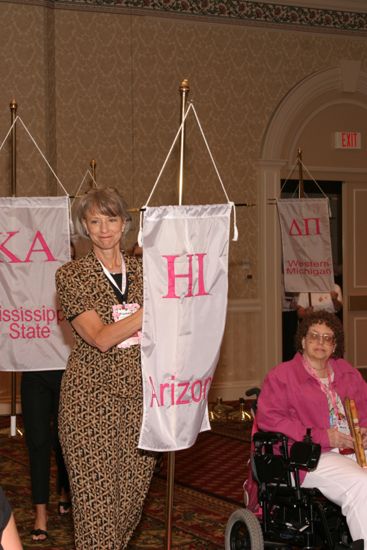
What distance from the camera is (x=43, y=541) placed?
16.0 ft

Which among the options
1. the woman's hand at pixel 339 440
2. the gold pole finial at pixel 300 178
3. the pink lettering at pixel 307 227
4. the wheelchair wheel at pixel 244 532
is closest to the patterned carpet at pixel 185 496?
the wheelchair wheel at pixel 244 532

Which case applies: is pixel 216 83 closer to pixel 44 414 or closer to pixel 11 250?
pixel 11 250

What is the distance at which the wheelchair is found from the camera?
4.16 metres

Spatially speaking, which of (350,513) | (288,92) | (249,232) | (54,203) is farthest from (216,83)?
(350,513)

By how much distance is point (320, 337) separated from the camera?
4.59 m

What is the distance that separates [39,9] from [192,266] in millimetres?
6223

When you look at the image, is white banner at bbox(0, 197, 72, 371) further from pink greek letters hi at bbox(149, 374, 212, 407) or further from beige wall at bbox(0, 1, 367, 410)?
beige wall at bbox(0, 1, 367, 410)

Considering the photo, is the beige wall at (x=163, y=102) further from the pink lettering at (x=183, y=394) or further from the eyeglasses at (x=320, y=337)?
the pink lettering at (x=183, y=394)

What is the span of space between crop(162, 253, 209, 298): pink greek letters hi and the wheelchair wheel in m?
1.20

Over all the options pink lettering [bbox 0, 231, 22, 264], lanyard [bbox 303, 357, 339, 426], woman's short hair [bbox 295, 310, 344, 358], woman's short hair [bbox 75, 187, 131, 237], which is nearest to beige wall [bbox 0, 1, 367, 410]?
pink lettering [bbox 0, 231, 22, 264]

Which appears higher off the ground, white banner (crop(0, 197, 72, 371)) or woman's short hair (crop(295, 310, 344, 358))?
white banner (crop(0, 197, 72, 371))

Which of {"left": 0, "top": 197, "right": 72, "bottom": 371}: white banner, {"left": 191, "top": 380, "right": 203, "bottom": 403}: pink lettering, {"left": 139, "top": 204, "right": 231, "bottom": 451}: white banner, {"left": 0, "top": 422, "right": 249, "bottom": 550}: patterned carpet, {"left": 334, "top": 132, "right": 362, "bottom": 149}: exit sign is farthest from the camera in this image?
{"left": 334, "top": 132, "right": 362, "bottom": 149}: exit sign

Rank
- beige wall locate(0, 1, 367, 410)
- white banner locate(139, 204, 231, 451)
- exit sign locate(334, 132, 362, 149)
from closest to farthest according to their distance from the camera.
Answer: white banner locate(139, 204, 231, 451), beige wall locate(0, 1, 367, 410), exit sign locate(334, 132, 362, 149)

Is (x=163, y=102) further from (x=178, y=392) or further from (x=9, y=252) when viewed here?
(x=178, y=392)
